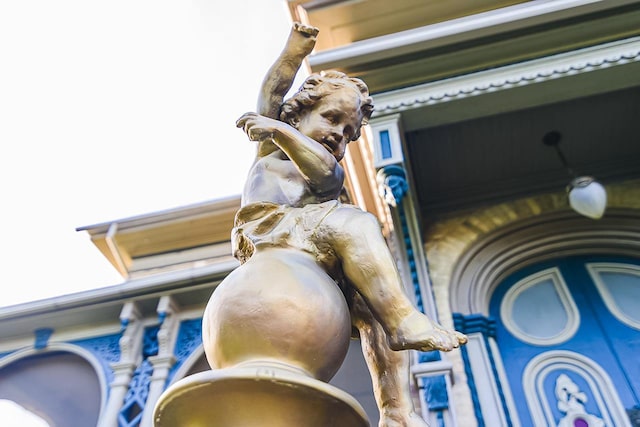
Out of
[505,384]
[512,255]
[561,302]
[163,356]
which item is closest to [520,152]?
[512,255]

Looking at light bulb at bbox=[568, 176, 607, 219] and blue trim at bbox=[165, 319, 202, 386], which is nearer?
light bulb at bbox=[568, 176, 607, 219]

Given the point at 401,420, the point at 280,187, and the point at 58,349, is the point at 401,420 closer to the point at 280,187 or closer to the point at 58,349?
the point at 280,187

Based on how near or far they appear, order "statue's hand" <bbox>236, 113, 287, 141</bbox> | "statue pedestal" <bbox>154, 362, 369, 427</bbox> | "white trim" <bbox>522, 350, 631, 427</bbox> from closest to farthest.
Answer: "statue pedestal" <bbox>154, 362, 369, 427</bbox>
"statue's hand" <bbox>236, 113, 287, 141</bbox>
"white trim" <bbox>522, 350, 631, 427</bbox>

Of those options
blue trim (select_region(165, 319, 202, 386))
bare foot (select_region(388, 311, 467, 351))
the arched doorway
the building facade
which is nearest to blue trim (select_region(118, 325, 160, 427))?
the building facade

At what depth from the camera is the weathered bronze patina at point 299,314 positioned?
0.97 meters

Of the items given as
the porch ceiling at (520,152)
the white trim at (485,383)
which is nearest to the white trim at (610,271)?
the porch ceiling at (520,152)

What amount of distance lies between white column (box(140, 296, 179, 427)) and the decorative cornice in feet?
9.46

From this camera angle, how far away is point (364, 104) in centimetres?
162

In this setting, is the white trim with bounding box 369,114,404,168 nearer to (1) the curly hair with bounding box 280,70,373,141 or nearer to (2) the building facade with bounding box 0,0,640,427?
(2) the building facade with bounding box 0,0,640,427

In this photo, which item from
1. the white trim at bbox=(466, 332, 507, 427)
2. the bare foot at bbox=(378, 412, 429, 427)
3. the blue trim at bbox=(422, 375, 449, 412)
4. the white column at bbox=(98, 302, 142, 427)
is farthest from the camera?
the white column at bbox=(98, 302, 142, 427)

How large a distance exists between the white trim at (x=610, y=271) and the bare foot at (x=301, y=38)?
13.0 feet

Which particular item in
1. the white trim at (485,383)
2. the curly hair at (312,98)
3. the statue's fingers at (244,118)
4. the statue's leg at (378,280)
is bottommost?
the statue's leg at (378,280)

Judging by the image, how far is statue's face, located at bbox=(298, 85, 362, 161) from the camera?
5.03 feet

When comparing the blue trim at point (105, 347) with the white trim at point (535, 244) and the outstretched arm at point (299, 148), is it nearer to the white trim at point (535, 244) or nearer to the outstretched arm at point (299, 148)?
the white trim at point (535, 244)
